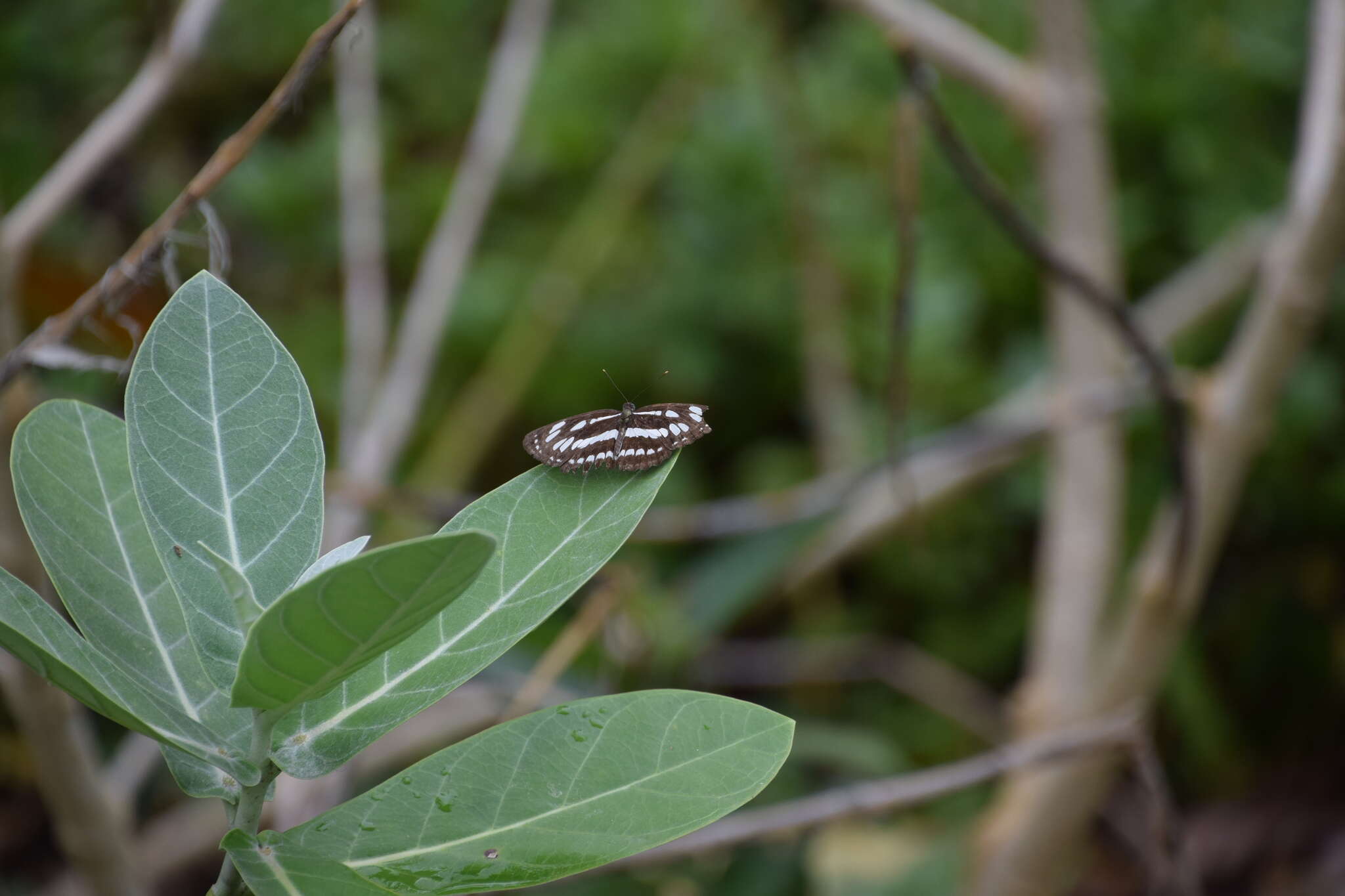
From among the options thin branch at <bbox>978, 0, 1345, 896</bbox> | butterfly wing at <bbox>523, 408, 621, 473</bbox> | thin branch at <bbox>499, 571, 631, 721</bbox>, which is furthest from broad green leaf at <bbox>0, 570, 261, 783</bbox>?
thin branch at <bbox>978, 0, 1345, 896</bbox>

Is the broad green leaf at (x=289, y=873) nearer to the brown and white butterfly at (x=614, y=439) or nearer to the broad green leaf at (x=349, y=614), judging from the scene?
the broad green leaf at (x=349, y=614)

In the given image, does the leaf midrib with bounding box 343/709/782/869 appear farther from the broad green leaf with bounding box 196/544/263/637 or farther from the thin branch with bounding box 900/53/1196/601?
the thin branch with bounding box 900/53/1196/601

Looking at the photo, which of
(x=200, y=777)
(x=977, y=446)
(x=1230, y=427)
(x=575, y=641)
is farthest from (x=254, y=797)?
(x=977, y=446)

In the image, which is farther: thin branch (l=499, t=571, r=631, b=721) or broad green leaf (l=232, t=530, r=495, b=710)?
thin branch (l=499, t=571, r=631, b=721)

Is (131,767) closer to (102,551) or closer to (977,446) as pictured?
(102,551)

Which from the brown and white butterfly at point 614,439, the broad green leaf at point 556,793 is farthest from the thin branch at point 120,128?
the broad green leaf at point 556,793

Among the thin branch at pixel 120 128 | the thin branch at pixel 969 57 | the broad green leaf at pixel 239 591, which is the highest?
the thin branch at pixel 120 128
